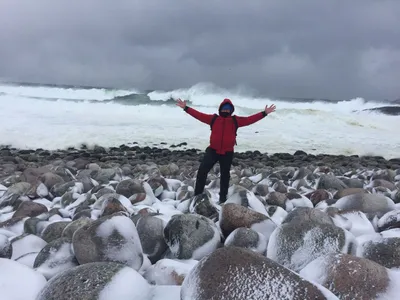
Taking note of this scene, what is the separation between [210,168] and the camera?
520 centimetres

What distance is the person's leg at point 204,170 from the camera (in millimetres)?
5066

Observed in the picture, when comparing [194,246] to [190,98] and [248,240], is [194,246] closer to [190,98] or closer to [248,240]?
[248,240]

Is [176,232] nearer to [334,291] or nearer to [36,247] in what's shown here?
[36,247]

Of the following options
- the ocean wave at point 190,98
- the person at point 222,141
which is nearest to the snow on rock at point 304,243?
the person at point 222,141

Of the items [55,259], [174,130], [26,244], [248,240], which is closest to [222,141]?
[248,240]

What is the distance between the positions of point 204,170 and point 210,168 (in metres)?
0.10

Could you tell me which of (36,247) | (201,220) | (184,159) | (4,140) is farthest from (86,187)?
(4,140)

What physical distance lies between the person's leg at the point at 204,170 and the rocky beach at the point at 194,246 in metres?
0.15

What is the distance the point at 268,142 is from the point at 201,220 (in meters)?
12.3

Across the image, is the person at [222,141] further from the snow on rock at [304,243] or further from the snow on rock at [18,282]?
the snow on rock at [18,282]

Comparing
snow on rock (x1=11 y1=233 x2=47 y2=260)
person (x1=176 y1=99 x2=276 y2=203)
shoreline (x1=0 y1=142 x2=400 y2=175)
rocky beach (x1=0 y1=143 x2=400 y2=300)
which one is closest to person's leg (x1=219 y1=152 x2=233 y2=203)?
person (x1=176 y1=99 x2=276 y2=203)

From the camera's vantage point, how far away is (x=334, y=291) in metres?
1.96

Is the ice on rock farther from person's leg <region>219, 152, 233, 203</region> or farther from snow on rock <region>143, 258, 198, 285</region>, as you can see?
person's leg <region>219, 152, 233, 203</region>

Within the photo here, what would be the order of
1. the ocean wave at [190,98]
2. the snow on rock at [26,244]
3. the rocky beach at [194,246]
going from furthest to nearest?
the ocean wave at [190,98] → the snow on rock at [26,244] → the rocky beach at [194,246]
